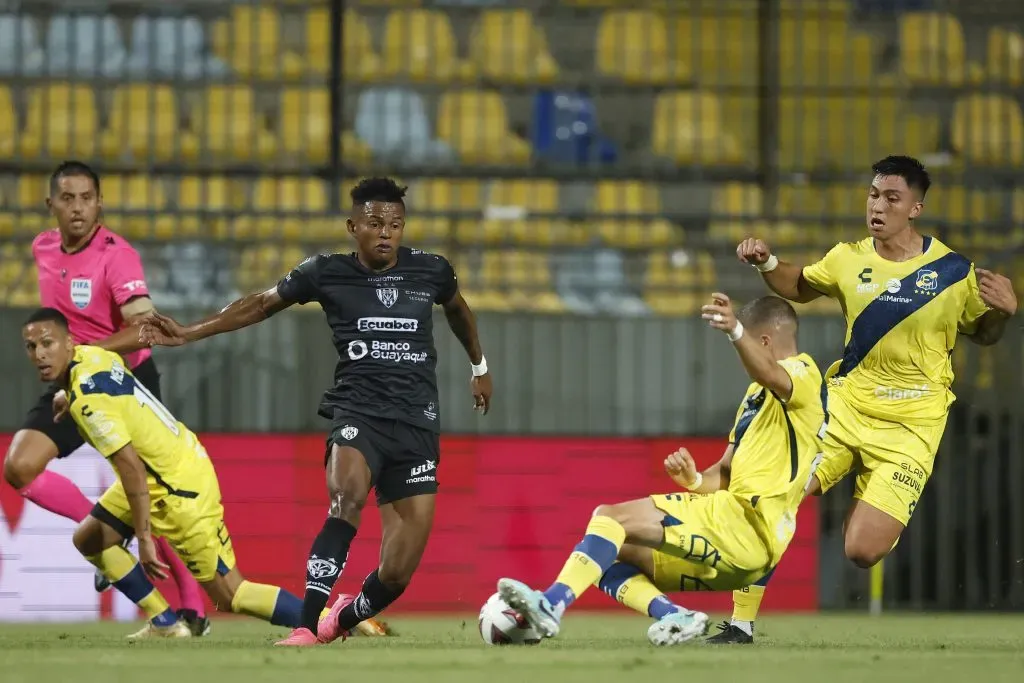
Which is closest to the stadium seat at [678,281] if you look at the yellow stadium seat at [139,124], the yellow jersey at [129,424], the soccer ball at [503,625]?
the yellow stadium seat at [139,124]

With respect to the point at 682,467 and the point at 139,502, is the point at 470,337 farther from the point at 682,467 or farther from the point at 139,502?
the point at 139,502

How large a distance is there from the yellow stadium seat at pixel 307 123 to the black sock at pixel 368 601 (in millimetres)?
6722

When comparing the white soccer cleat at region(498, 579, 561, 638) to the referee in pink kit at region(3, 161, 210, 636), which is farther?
the referee in pink kit at region(3, 161, 210, 636)

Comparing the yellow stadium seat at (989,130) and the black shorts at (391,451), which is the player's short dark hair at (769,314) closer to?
the black shorts at (391,451)

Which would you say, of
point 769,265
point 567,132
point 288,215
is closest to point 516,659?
point 769,265

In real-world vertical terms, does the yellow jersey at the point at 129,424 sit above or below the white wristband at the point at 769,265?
below

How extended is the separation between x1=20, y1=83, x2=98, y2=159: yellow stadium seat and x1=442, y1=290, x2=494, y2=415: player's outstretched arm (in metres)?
5.94

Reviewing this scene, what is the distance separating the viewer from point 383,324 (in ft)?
24.7

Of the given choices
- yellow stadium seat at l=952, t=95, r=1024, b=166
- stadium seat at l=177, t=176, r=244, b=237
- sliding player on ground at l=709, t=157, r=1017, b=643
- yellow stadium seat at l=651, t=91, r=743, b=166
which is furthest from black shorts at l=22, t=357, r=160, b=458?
yellow stadium seat at l=952, t=95, r=1024, b=166

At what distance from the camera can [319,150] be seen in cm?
1412

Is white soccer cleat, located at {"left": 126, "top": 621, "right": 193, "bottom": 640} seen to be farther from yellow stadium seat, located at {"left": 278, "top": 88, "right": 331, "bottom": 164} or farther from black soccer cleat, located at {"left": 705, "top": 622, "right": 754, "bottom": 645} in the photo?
yellow stadium seat, located at {"left": 278, "top": 88, "right": 331, "bottom": 164}

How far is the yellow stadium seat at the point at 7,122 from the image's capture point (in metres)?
13.7

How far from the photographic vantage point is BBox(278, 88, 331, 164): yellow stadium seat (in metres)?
13.8

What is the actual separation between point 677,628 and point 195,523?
2268 millimetres
